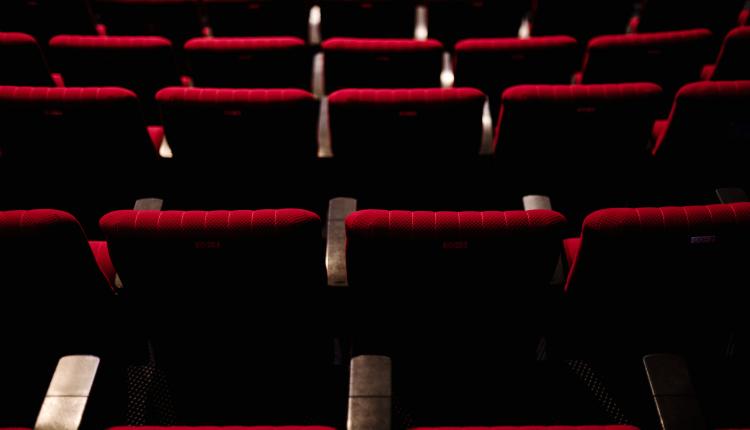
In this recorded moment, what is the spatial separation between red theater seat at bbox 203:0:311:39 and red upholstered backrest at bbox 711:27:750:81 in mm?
512

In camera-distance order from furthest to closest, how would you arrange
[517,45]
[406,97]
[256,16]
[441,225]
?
[256,16] → [517,45] → [406,97] → [441,225]

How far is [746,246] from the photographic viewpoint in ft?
1.26

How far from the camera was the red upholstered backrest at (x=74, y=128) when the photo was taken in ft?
1.72

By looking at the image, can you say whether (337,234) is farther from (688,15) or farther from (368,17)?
(688,15)

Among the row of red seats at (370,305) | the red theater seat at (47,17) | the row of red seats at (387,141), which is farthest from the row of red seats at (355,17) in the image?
the row of red seats at (370,305)

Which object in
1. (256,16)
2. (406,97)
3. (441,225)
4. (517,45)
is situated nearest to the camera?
(441,225)

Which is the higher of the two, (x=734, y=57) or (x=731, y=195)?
(x=734, y=57)

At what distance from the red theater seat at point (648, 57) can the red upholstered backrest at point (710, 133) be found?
10cm

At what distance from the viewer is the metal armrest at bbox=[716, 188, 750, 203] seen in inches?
22.8

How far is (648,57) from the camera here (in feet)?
2.10

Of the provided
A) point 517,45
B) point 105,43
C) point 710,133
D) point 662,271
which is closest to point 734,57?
point 710,133

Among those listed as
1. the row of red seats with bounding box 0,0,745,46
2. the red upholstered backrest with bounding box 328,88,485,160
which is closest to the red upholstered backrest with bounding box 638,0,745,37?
the row of red seats with bounding box 0,0,745,46

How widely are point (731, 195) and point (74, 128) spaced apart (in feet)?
2.09

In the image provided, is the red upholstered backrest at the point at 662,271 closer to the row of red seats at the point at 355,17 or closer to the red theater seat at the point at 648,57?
the red theater seat at the point at 648,57
